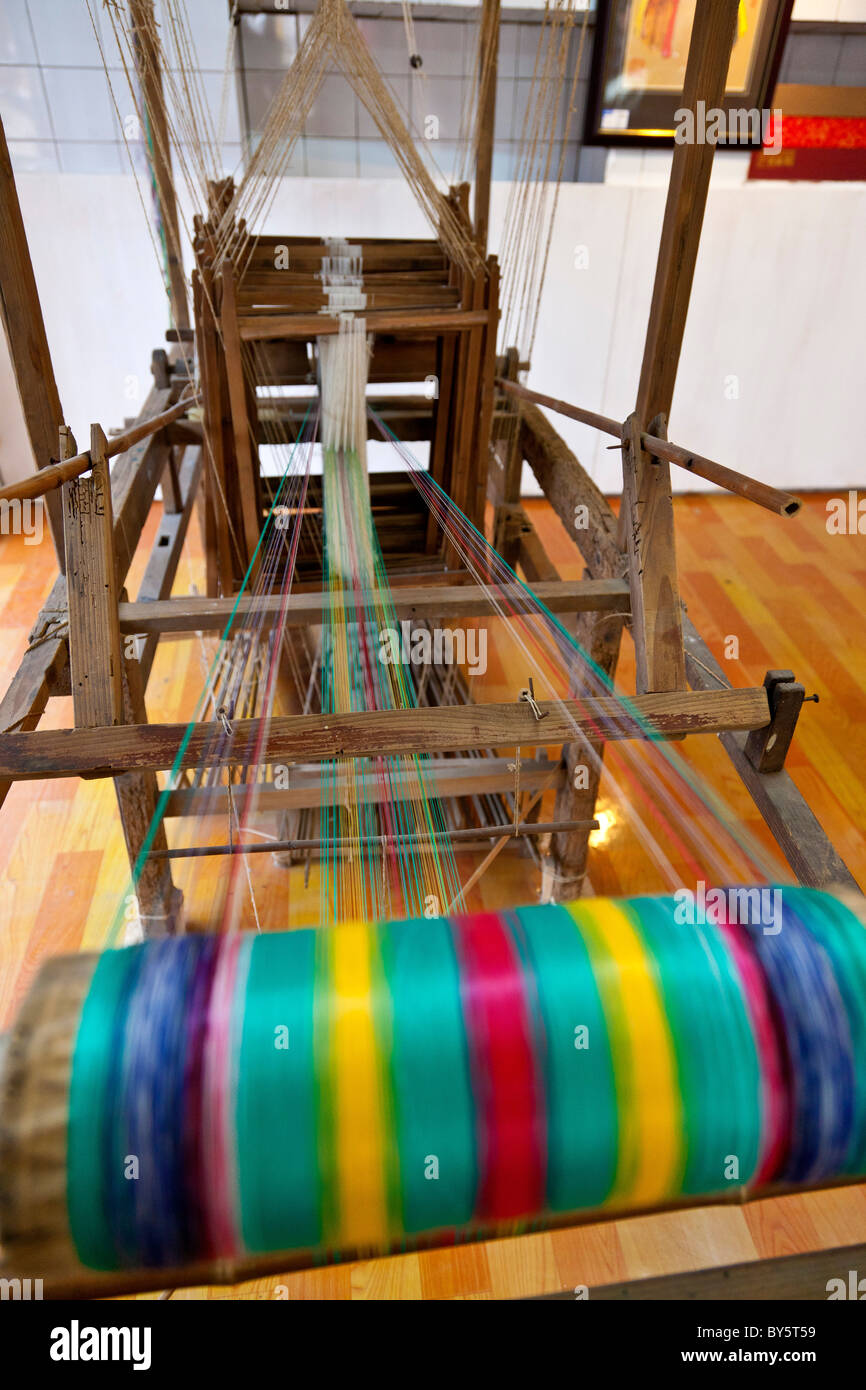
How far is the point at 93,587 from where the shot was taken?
1367 mm

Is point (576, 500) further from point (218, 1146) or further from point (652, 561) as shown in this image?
point (218, 1146)

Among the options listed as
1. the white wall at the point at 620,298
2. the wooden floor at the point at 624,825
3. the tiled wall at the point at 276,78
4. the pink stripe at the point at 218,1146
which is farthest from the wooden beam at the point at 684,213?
the white wall at the point at 620,298

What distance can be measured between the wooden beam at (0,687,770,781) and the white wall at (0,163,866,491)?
3352 mm

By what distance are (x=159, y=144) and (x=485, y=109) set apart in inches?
A: 37.6

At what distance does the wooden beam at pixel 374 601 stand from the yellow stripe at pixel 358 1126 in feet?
3.26

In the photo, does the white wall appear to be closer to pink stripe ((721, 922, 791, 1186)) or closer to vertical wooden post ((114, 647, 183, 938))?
vertical wooden post ((114, 647, 183, 938))

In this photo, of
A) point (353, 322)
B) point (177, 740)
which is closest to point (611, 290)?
point (353, 322)

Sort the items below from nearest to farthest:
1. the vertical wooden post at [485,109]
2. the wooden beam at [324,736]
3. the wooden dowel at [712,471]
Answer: the wooden dowel at [712,471] → the wooden beam at [324,736] → the vertical wooden post at [485,109]

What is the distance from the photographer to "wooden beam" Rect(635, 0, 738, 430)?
142 cm

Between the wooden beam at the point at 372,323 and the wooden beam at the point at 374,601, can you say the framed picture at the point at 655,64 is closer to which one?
the wooden beam at the point at 372,323

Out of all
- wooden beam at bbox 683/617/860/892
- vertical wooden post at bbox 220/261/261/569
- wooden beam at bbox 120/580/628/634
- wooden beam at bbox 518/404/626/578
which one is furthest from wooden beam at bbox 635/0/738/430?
vertical wooden post at bbox 220/261/261/569

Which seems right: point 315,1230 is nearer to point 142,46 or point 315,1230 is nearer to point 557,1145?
point 557,1145

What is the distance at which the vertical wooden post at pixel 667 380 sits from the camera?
144cm

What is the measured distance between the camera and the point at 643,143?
12.9ft
